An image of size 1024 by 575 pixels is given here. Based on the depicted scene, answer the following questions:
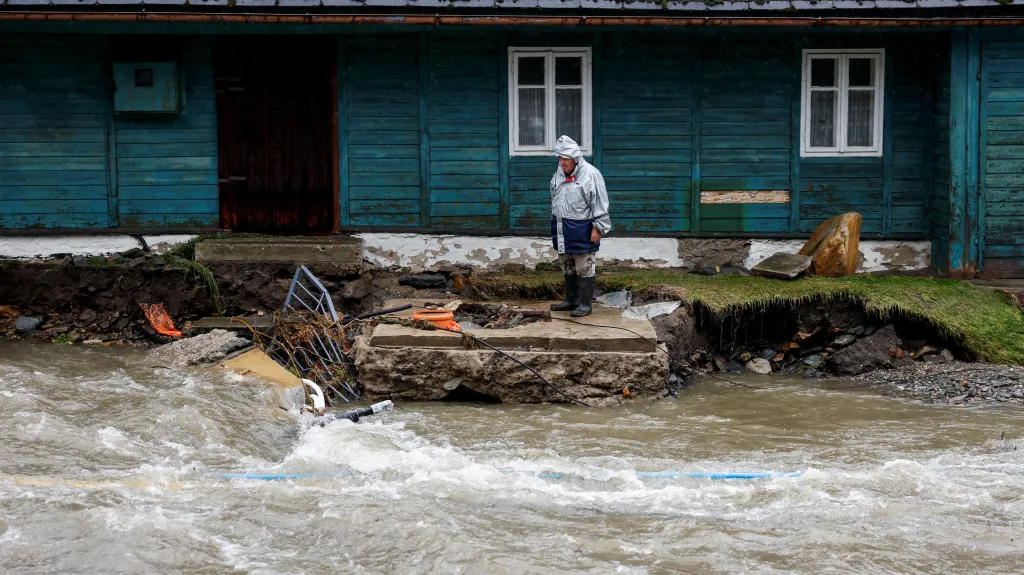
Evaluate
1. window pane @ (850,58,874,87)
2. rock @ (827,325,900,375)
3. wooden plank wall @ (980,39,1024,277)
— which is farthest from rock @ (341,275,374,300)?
wooden plank wall @ (980,39,1024,277)

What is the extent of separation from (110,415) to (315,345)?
2278 mm

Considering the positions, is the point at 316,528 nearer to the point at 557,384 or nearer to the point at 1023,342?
the point at 557,384

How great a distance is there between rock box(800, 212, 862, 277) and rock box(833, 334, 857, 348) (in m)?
1.05

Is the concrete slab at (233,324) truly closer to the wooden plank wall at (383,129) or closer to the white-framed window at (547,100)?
the wooden plank wall at (383,129)

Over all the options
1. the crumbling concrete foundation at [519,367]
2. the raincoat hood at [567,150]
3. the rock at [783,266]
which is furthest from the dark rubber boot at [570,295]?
the rock at [783,266]

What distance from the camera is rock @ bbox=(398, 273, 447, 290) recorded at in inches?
538

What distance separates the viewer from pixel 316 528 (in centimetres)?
775

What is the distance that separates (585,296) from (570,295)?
11.2 inches

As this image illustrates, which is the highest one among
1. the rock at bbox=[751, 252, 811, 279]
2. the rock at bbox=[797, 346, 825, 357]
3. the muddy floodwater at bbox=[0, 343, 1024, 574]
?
the rock at bbox=[751, 252, 811, 279]

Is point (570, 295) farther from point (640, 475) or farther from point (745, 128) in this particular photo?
point (640, 475)

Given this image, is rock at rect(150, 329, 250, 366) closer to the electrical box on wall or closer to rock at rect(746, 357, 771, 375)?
the electrical box on wall

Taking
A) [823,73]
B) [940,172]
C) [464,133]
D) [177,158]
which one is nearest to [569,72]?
[464,133]

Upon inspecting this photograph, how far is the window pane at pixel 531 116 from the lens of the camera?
1388 cm

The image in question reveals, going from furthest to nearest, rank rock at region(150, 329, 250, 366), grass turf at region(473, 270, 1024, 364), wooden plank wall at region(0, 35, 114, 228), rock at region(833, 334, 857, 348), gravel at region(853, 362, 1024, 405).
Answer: wooden plank wall at region(0, 35, 114, 228) < rock at region(833, 334, 857, 348) < grass turf at region(473, 270, 1024, 364) < rock at region(150, 329, 250, 366) < gravel at region(853, 362, 1024, 405)
